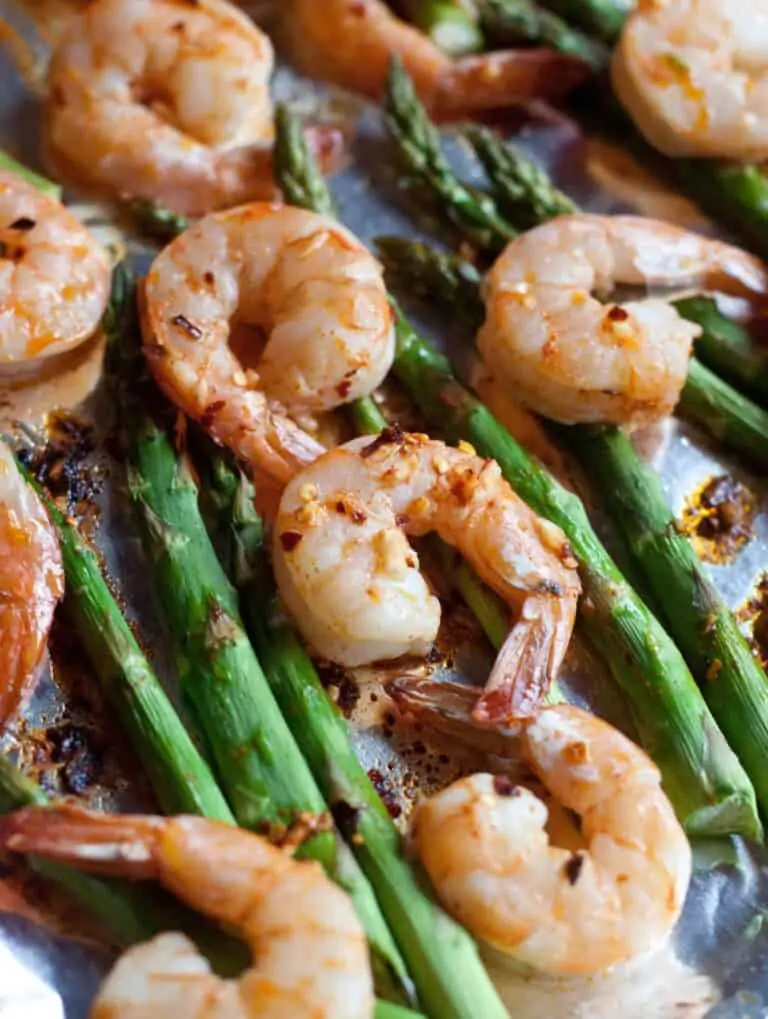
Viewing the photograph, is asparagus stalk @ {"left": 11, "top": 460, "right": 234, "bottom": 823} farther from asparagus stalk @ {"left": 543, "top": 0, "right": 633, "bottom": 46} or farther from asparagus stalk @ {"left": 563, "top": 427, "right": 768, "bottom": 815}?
asparagus stalk @ {"left": 543, "top": 0, "right": 633, "bottom": 46}

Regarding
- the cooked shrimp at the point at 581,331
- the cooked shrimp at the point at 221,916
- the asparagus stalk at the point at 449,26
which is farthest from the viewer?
the asparagus stalk at the point at 449,26

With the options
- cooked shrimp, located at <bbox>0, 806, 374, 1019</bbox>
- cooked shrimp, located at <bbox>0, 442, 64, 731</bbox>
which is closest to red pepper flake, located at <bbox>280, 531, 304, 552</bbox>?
cooked shrimp, located at <bbox>0, 442, 64, 731</bbox>

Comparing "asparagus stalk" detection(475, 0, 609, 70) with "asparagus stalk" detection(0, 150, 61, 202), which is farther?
"asparagus stalk" detection(475, 0, 609, 70)

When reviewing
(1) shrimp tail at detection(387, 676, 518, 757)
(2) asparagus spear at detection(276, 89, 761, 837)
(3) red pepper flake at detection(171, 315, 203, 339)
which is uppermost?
(3) red pepper flake at detection(171, 315, 203, 339)

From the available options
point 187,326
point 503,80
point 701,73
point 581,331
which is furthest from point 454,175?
point 187,326

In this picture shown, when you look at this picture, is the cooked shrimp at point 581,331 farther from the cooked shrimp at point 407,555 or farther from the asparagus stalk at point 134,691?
the asparagus stalk at point 134,691

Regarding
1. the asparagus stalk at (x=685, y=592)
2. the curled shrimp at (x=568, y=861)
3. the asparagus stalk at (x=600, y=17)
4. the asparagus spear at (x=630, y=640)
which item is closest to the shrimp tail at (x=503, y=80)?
the asparagus stalk at (x=600, y=17)
